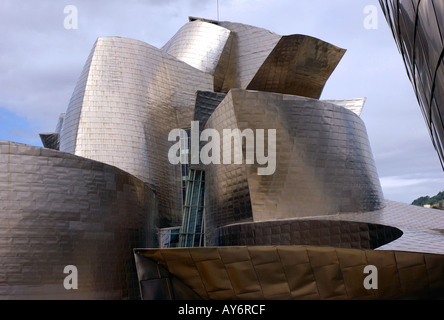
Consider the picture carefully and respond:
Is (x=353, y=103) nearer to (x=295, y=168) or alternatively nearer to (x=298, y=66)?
(x=298, y=66)

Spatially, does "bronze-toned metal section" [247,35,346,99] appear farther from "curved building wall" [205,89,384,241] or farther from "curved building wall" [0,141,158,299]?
"curved building wall" [0,141,158,299]

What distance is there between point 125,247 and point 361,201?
758 cm

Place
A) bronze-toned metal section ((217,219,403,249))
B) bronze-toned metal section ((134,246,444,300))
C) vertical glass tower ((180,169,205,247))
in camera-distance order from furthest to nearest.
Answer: vertical glass tower ((180,169,205,247))
bronze-toned metal section ((217,219,403,249))
bronze-toned metal section ((134,246,444,300))

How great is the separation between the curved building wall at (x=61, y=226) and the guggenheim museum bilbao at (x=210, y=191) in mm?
35

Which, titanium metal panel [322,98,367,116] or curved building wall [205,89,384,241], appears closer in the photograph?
curved building wall [205,89,384,241]

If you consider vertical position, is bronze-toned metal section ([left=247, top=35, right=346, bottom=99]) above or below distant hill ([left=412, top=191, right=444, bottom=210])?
above

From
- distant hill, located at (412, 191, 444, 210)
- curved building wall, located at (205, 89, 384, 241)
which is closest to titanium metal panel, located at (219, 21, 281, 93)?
curved building wall, located at (205, 89, 384, 241)

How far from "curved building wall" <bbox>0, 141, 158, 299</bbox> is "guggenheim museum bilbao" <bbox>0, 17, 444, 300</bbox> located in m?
0.04

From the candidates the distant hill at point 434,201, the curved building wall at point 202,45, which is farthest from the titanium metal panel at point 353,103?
the distant hill at point 434,201

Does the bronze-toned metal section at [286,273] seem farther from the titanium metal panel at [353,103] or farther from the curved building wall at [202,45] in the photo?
the curved building wall at [202,45]

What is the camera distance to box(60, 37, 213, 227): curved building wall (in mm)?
20734

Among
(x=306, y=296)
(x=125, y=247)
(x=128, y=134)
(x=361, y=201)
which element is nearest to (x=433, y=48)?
(x=306, y=296)

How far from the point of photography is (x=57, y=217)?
46.9ft

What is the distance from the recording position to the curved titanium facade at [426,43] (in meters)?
7.21
